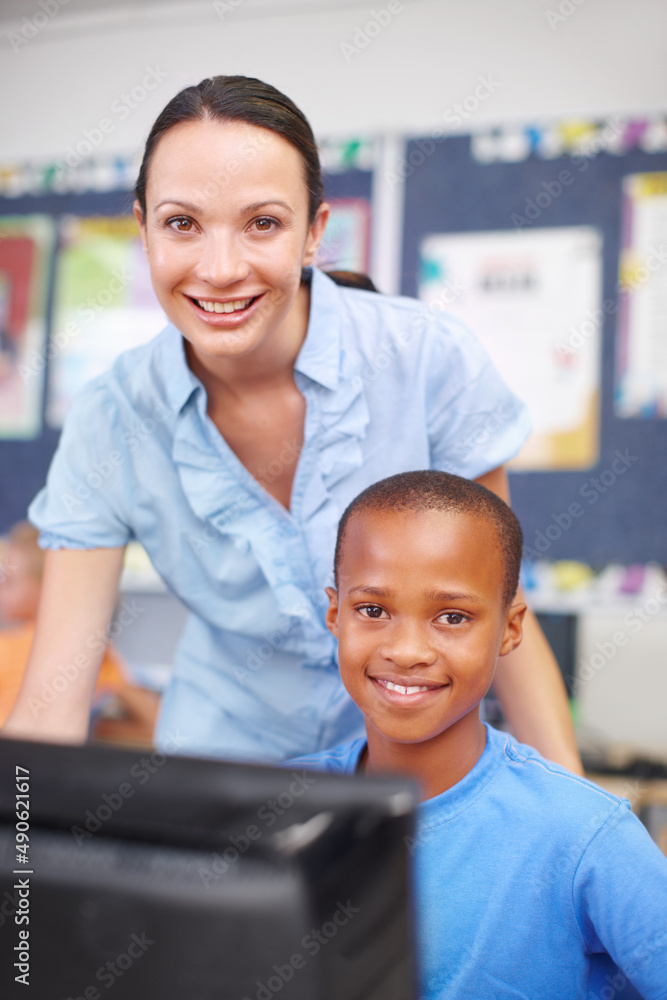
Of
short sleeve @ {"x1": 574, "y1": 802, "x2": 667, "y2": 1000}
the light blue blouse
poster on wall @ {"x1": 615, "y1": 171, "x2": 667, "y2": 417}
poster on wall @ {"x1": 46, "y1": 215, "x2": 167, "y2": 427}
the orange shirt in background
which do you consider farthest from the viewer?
poster on wall @ {"x1": 46, "y1": 215, "x2": 167, "y2": 427}

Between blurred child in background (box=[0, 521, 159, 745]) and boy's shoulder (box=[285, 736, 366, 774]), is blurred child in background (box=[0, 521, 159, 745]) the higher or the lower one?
the lower one

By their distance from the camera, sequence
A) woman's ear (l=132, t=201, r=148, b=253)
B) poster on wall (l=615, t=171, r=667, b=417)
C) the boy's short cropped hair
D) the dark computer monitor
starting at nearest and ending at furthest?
1. the dark computer monitor
2. the boy's short cropped hair
3. woman's ear (l=132, t=201, r=148, b=253)
4. poster on wall (l=615, t=171, r=667, b=417)

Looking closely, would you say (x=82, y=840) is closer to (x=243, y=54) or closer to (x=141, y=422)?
(x=141, y=422)

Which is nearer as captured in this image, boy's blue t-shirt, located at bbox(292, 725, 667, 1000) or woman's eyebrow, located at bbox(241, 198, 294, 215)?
boy's blue t-shirt, located at bbox(292, 725, 667, 1000)

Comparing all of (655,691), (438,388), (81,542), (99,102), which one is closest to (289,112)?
(438,388)

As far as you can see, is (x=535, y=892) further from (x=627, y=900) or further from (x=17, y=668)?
(x=17, y=668)

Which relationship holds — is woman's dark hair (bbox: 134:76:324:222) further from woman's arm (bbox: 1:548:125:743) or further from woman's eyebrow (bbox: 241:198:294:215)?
woman's arm (bbox: 1:548:125:743)

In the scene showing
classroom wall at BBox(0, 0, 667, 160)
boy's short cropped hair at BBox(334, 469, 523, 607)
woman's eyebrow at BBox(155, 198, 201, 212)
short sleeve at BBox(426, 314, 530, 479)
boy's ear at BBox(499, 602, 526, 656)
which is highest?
classroom wall at BBox(0, 0, 667, 160)

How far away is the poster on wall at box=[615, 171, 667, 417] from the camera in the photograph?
2.55 meters

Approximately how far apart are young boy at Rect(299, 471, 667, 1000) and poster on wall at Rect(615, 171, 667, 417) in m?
1.68

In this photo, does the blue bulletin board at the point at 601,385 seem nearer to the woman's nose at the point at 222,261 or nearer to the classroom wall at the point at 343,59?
the classroom wall at the point at 343,59

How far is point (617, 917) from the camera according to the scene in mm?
773

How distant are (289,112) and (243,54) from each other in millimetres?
2270

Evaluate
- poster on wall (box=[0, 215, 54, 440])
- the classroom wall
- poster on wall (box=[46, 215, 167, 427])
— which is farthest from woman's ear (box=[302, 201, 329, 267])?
poster on wall (box=[0, 215, 54, 440])
